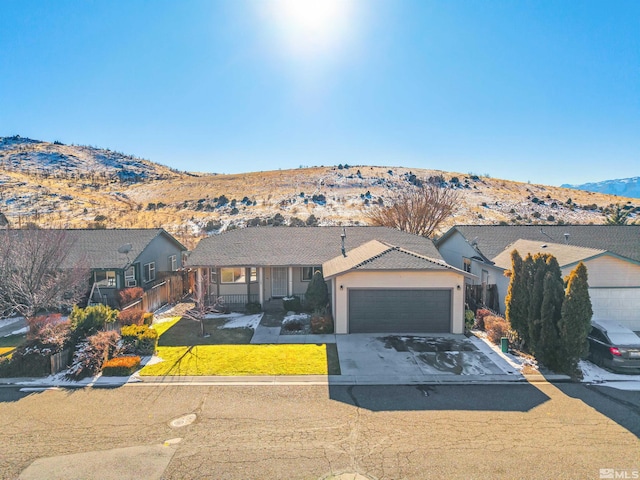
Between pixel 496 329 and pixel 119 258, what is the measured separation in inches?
806

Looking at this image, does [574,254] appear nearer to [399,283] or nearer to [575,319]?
[575,319]

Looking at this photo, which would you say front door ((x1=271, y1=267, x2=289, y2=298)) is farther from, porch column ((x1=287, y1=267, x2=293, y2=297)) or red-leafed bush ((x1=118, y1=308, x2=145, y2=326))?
red-leafed bush ((x1=118, y1=308, x2=145, y2=326))

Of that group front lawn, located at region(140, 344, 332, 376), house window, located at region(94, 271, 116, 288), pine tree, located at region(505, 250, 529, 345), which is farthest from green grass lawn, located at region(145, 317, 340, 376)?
pine tree, located at region(505, 250, 529, 345)

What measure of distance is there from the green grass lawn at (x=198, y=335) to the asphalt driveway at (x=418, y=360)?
4496 mm

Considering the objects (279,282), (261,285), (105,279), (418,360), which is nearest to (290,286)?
(279,282)

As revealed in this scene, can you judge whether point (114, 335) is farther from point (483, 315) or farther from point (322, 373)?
point (483, 315)

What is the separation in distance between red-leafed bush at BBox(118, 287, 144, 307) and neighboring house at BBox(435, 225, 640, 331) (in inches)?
690

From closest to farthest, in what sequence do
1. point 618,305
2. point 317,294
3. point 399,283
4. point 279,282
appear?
1. point 618,305
2. point 399,283
3. point 317,294
4. point 279,282

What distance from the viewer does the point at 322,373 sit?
38.5 ft

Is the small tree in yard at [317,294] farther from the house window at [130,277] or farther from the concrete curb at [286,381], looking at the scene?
the house window at [130,277]

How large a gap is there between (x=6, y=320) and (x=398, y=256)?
20896 mm

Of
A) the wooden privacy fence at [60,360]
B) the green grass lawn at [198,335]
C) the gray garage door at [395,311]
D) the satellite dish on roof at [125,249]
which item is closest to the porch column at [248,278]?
the green grass lawn at [198,335]

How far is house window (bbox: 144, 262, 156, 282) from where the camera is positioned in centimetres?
2243

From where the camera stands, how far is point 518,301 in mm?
12883
